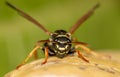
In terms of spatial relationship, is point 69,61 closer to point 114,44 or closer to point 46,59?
point 46,59

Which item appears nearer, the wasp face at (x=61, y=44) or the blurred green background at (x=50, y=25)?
the wasp face at (x=61, y=44)

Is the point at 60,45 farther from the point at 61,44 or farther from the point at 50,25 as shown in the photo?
the point at 50,25

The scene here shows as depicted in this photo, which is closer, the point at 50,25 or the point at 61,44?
the point at 61,44

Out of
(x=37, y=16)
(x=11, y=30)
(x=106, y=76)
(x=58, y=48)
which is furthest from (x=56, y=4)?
(x=106, y=76)

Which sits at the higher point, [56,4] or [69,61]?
[56,4]

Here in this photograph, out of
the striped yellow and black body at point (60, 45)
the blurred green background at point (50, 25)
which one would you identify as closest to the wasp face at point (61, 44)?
the striped yellow and black body at point (60, 45)

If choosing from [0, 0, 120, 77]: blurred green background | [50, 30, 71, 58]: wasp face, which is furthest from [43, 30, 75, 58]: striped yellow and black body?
[0, 0, 120, 77]: blurred green background

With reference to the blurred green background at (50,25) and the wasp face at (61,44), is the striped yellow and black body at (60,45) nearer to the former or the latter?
the wasp face at (61,44)

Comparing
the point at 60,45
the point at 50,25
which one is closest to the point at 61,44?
the point at 60,45
